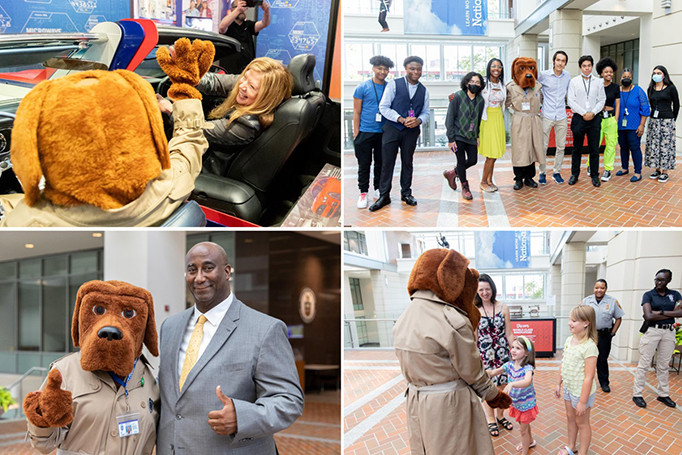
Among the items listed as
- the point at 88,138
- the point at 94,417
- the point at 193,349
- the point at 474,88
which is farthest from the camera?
the point at 474,88

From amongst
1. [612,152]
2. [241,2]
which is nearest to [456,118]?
[612,152]

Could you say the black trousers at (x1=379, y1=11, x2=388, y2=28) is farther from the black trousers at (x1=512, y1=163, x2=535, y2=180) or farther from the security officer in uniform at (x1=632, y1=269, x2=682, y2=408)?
the security officer in uniform at (x1=632, y1=269, x2=682, y2=408)

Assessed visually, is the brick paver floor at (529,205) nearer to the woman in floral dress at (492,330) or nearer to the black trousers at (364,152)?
the black trousers at (364,152)

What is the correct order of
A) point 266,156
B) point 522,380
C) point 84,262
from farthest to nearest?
point 84,262 → point 266,156 → point 522,380

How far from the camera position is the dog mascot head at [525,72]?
4.78 meters

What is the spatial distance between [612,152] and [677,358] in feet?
6.78

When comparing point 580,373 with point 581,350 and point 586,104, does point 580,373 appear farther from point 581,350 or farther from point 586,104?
point 586,104

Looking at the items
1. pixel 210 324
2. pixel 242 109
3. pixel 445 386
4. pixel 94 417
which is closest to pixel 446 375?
pixel 445 386

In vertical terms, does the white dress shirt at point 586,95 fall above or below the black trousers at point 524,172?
above

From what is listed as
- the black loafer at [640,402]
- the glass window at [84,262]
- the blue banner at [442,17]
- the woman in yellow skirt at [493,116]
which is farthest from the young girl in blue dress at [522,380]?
the glass window at [84,262]

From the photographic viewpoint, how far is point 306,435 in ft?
22.1

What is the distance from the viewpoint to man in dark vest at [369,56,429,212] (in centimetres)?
445

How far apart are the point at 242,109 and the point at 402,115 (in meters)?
1.52

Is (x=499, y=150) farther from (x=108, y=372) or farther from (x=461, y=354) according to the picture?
(x=108, y=372)
